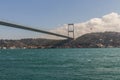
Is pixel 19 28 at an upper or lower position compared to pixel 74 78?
upper

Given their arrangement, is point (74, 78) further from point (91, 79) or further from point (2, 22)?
point (2, 22)

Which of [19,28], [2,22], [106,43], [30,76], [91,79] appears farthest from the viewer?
[106,43]

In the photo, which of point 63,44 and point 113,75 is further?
point 63,44

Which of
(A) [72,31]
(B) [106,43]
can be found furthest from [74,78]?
(B) [106,43]

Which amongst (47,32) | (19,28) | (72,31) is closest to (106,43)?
(72,31)

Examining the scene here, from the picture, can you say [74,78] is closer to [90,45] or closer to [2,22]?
[2,22]

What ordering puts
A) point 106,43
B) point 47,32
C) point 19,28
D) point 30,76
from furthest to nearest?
1. point 106,43
2. point 47,32
3. point 19,28
4. point 30,76

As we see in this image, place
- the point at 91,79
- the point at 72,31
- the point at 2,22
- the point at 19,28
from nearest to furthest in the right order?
the point at 91,79
the point at 2,22
the point at 19,28
the point at 72,31

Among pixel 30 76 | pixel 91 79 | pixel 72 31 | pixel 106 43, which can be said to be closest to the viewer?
pixel 91 79

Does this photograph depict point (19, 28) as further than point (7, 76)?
Yes
